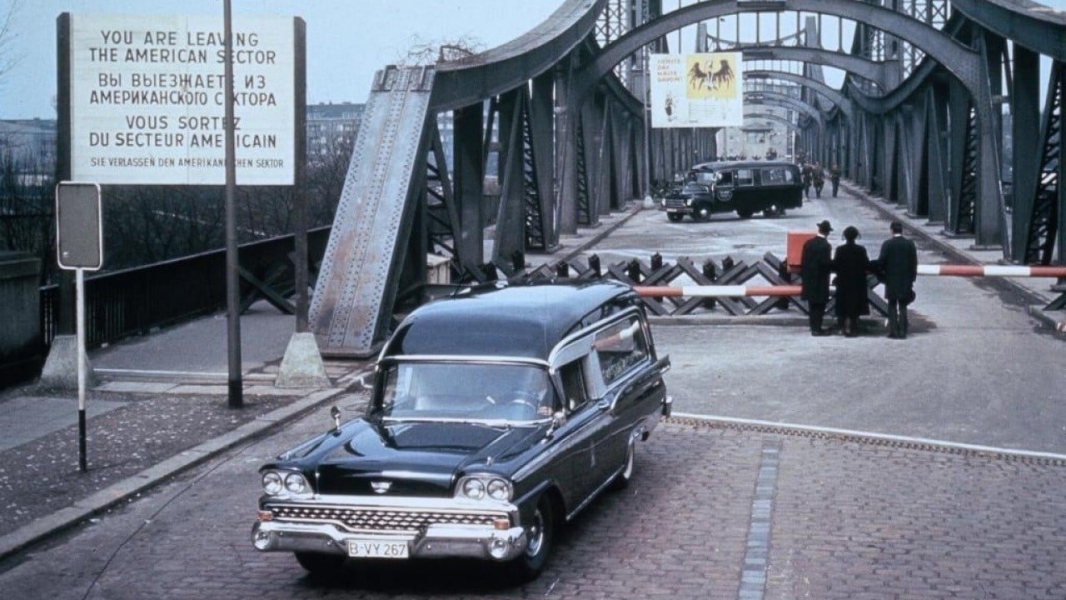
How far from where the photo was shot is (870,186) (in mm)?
76312

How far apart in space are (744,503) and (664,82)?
53027 mm

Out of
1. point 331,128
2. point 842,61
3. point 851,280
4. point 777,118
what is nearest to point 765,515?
point 851,280

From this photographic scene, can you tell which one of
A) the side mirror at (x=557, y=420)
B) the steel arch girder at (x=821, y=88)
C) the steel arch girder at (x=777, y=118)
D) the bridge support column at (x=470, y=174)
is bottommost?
the side mirror at (x=557, y=420)

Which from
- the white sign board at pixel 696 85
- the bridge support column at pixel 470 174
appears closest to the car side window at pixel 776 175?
the white sign board at pixel 696 85

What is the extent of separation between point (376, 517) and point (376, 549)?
0.19 m

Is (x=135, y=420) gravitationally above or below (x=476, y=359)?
below

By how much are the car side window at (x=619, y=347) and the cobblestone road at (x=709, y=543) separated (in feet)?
3.33

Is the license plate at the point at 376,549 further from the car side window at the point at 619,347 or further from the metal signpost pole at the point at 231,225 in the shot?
the metal signpost pole at the point at 231,225

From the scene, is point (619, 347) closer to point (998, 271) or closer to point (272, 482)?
point (272, 482)

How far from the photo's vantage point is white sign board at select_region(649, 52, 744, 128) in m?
62.9

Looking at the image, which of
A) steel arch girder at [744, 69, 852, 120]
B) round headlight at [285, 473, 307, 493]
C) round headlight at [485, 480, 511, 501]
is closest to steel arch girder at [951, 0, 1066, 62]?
round headlight at [485, 480, 511, 501]

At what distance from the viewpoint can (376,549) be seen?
8602 millimetres

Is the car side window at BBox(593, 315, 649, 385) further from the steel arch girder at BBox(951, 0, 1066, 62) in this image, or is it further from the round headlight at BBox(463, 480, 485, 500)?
the steel arch girder at BBox(951, 0, 1066, 62)

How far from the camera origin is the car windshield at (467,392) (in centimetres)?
984
